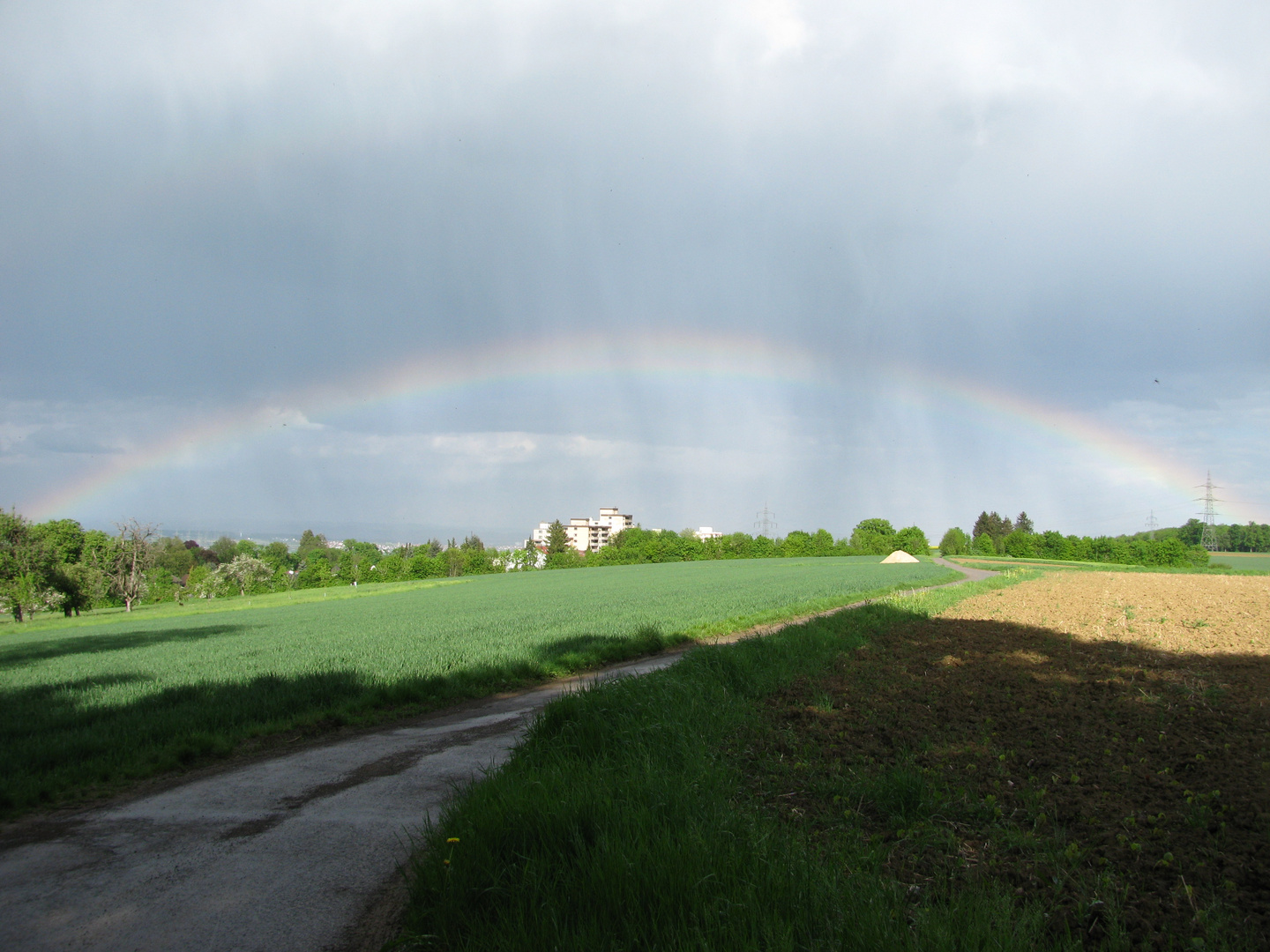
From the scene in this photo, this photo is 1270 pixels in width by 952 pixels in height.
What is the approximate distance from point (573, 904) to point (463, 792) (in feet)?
9.32

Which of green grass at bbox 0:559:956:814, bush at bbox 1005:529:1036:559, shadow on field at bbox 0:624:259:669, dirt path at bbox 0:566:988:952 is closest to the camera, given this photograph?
dirt path at bbox 0:566:988:952

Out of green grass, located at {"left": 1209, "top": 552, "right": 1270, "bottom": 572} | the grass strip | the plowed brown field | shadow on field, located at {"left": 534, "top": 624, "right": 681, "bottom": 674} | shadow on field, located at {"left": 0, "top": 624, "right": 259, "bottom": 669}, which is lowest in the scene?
green grass, located at {"left": 1209, "top": 552, "right": 1270, "bottom": 572}

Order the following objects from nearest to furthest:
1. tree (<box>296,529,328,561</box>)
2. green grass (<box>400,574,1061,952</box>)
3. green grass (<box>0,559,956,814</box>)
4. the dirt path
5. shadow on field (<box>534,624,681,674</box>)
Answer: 1. green grass (<box>400,574,1061,952</box>)
2. the dirt path
3. green grass (<box>0,559,956,814</box>)
4. shadow on field (<box>534,624,681,674</box>)
5. tree (<box>296,529,328,561</box>)

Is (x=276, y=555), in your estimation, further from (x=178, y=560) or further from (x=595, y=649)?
(x=595, y=649)

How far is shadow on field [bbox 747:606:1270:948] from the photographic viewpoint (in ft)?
12.6

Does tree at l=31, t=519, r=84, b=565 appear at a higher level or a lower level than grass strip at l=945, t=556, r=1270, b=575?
higher

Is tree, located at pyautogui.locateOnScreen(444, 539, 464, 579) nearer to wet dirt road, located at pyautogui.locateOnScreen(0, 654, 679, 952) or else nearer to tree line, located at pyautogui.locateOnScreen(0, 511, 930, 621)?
tree line, located at pyautogui.locateOnScreen(0, 511, 930, 621)

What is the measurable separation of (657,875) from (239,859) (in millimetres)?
3868

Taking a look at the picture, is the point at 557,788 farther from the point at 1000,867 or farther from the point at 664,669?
the point at 664,669

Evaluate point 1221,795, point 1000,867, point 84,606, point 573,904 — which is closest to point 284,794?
point 573,904

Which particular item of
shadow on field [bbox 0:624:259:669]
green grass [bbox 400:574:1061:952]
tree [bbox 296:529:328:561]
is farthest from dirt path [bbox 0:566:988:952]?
tree [bbox 296:529:328:561]

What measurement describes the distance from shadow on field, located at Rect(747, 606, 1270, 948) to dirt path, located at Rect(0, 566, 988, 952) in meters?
3.43

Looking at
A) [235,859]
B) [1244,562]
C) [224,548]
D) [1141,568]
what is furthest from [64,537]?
[1244,562]

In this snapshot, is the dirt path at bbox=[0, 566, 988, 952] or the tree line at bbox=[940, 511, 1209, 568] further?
the tree line at bbox=[940, 511, 1209, 568]
